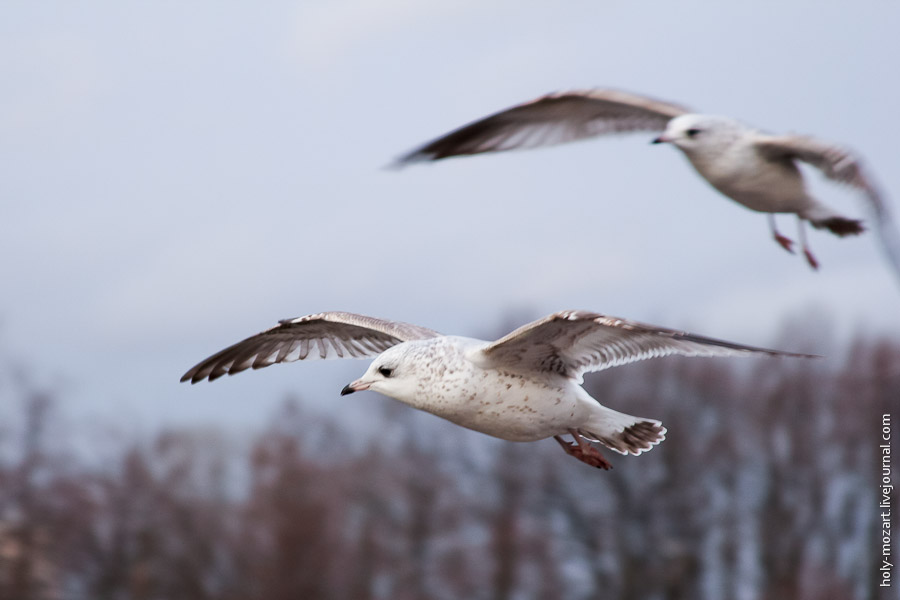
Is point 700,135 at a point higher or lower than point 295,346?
higher

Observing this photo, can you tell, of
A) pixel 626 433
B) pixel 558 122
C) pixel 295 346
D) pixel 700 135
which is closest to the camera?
pixel 626 433

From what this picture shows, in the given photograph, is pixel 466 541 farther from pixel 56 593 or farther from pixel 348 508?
pixel 56 593

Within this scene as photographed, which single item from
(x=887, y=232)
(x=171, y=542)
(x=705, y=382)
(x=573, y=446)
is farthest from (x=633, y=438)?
(x=171, y=542)

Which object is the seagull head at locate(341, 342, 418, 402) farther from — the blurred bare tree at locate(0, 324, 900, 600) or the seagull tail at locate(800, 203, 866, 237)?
the blurred bare tree at locate(0, 324, 900, 600)

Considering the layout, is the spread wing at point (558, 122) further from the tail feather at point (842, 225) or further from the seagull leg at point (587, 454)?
the seagull leg at point (587, 454)

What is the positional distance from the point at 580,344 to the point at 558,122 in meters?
2.84

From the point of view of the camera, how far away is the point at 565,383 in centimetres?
647

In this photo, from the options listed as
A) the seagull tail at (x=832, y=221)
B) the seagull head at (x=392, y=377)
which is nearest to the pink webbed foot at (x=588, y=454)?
the seagull head at (x=392, y=377)

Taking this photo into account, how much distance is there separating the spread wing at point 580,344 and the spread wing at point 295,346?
1.72 meters

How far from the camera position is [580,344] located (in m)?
6.27

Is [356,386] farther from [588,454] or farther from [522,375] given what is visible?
[588,454]

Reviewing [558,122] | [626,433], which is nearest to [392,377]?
[626,433]

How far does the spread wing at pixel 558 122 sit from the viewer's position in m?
8.37

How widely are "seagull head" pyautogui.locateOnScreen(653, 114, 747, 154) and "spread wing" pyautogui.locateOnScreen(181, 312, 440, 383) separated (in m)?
1.97
